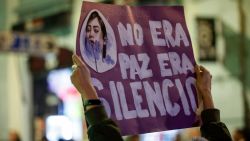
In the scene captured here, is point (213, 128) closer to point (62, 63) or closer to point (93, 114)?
point (93, 114)

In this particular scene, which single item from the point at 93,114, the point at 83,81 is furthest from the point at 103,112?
the point at 83,81

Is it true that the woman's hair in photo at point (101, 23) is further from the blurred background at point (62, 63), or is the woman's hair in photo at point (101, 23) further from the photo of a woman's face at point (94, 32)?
the blurred background at point (62, 63)

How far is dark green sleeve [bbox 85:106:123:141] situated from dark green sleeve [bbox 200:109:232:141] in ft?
1.62

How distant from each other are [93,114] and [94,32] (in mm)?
512

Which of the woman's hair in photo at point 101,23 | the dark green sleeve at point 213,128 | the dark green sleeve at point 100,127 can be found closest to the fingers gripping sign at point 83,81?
the dark green sleeve at point 100,127

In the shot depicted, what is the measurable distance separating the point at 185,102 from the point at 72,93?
11057 millimetres

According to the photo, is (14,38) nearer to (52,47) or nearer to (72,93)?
(52,47)

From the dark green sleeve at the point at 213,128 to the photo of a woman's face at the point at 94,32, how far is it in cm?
55

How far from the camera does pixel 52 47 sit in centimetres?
1140

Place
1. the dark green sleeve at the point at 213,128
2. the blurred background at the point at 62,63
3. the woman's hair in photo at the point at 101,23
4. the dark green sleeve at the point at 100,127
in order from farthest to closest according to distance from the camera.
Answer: the blurred background at the point at 62,63 → the woman's hair in photo at the point at 101,23 → the dark green sleeve at the point at 213,128 → the dark green sleeve at the point at 100,127

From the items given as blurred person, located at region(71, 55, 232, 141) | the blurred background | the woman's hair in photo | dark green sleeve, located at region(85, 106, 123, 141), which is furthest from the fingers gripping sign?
the blurred background

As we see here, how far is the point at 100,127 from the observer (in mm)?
2102

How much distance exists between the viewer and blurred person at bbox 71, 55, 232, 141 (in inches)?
82.7

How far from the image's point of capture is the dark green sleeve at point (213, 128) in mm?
2432
